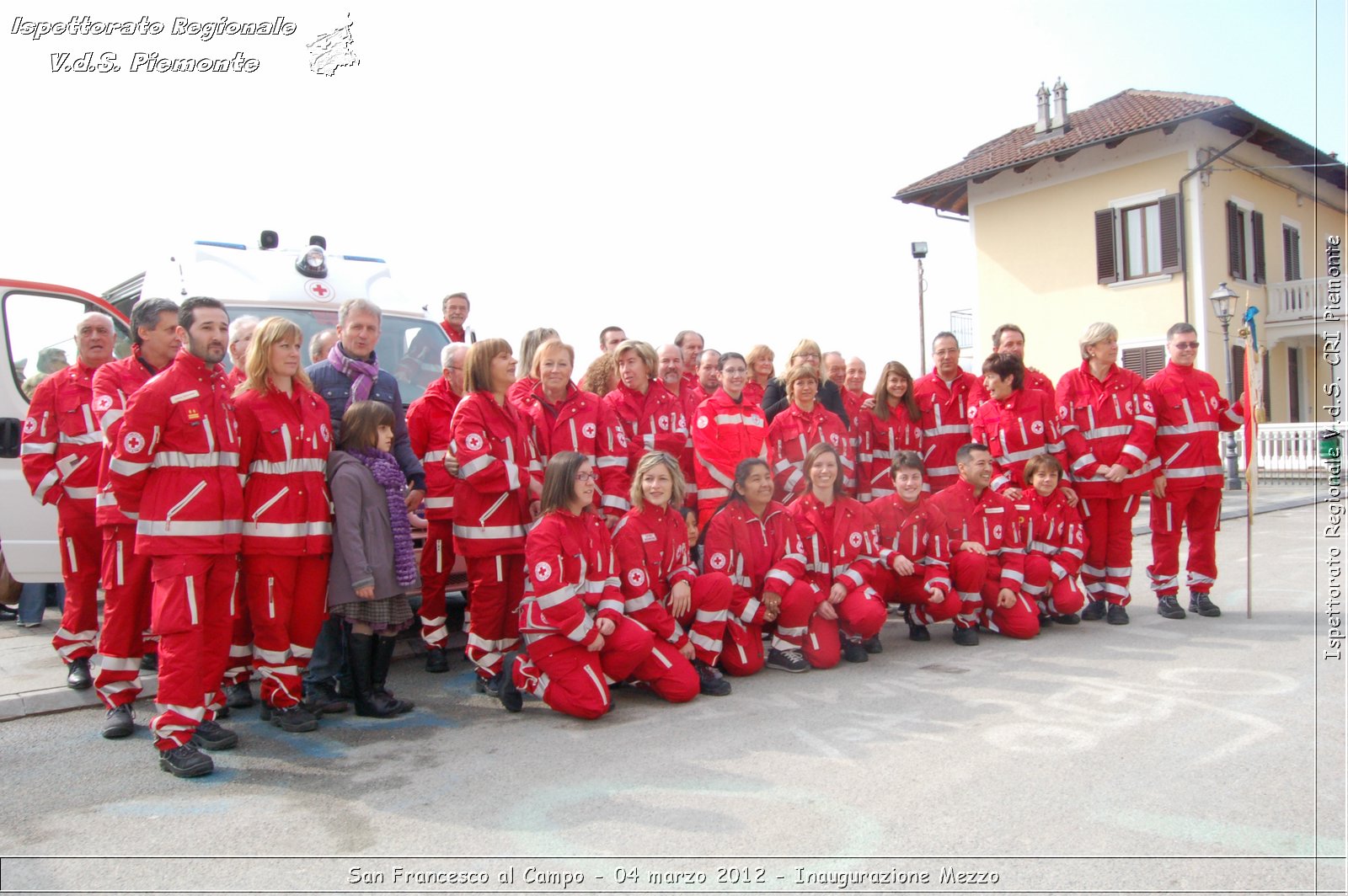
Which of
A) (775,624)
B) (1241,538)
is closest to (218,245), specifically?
(775,624)

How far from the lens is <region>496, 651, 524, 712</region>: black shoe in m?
5.32

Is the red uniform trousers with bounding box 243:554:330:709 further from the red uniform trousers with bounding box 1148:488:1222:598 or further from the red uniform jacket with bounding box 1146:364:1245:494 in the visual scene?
the red uniform jacket with bounding box 1146:364:1245:494

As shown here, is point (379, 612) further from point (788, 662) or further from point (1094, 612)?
point (1094, 612)

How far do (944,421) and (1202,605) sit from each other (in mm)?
2523

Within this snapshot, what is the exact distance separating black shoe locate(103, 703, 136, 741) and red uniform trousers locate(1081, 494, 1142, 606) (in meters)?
6.80

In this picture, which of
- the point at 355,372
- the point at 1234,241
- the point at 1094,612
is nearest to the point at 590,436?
the point at 355,372

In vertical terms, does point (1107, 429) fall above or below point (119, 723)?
above

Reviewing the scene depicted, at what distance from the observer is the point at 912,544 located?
22.7ft

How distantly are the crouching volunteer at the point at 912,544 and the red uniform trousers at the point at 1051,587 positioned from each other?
0.66 meters

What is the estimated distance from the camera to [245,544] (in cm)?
480

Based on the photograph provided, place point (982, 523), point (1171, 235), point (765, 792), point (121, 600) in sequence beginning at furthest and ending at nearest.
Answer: point (1171, 235), point (982, 523), point (121, 600), point (765, 792)

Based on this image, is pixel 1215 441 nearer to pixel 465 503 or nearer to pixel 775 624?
pixel 775 624

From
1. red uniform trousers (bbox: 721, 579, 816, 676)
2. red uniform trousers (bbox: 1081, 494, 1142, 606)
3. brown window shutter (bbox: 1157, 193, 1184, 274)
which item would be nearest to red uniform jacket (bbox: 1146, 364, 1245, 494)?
red uniform trousers (bbox: 1081, 494, 1142, 606)

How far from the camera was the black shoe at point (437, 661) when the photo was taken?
6.45 m
